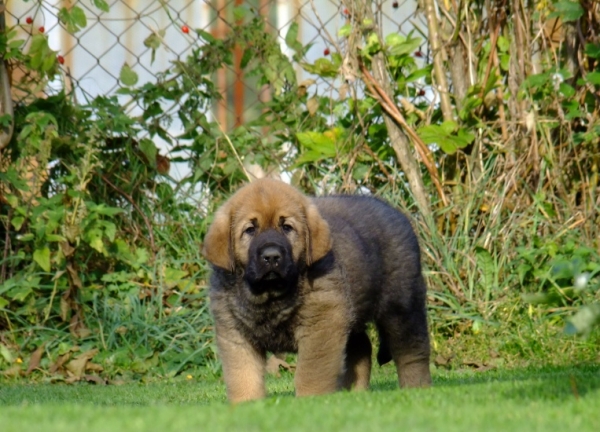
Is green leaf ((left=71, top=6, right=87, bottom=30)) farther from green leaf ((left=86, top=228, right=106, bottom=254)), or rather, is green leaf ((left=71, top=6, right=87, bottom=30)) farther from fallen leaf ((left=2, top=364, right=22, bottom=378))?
fallen leaf ((left=2, top=364, right=22, bottom=378))

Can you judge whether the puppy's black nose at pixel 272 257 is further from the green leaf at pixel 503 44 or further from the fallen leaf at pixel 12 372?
the green leaf at pixel 503 44

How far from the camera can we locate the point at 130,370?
6.51 meters

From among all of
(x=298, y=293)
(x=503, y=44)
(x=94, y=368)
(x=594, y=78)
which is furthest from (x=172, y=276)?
(x=594, y=78)

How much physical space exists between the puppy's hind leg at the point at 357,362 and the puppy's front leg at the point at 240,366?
29.2 inches

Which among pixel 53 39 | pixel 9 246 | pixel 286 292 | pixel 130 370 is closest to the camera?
pixel 286 292

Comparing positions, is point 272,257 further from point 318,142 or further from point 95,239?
point 318,142

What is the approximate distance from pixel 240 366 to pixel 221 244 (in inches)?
23.0

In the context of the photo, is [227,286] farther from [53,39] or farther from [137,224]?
[53,39]

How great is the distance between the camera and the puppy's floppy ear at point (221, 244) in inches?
191

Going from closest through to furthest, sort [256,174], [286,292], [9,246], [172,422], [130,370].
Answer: [172,422] < [286,292] < [130,370] < [9,246] < [256,174]

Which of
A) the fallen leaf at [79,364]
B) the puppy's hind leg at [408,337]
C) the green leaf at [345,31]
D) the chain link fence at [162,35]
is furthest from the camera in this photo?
the chain link fence at [162,35]

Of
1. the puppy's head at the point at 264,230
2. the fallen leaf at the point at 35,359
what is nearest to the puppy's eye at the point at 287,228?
the puppy's head at the point at 264,230

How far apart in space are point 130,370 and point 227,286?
6.27ft

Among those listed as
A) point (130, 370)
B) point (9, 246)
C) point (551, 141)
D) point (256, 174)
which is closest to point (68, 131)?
point (9, 246)
